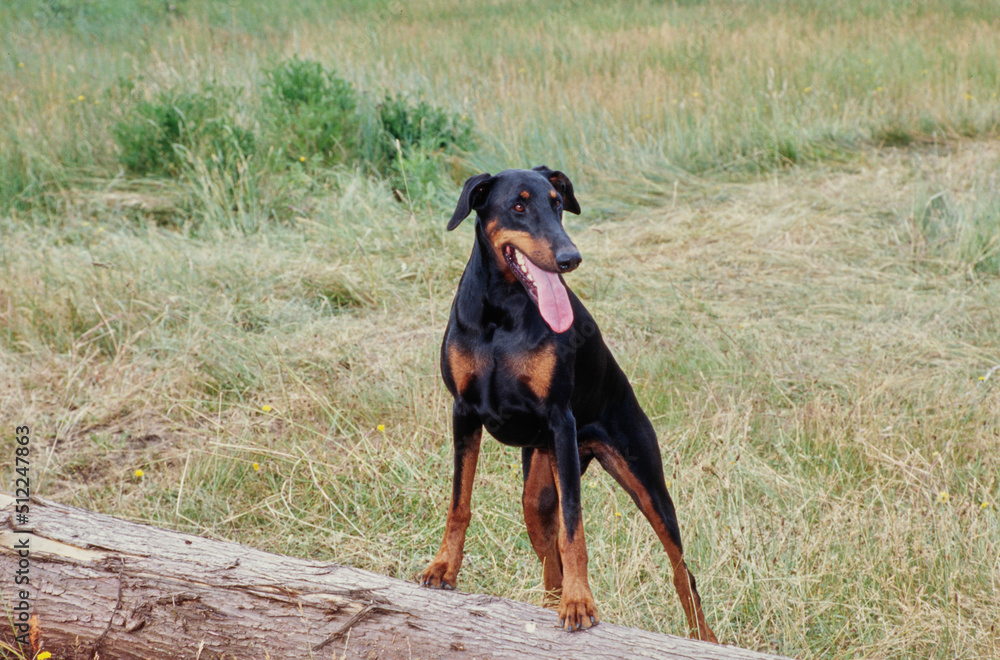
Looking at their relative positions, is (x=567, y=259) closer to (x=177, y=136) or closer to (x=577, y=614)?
(x=577, y=614)

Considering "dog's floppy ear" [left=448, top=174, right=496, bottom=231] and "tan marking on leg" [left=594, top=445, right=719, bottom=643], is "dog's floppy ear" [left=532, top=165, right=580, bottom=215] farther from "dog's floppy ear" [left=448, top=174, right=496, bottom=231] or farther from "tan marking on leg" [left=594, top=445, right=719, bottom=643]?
"tan marking on leg" [left=594, top=445, right=719, bottom=643]

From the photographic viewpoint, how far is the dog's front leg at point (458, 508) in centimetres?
221

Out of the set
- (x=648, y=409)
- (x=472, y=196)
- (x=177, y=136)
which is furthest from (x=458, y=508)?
(x=177, y=136)

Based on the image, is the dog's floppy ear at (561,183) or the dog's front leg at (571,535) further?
the dog's floppy ear at (561,183)

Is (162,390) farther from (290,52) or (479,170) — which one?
(290,52)

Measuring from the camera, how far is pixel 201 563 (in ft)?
6.97

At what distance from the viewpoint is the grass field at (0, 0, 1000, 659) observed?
2930 millimetres

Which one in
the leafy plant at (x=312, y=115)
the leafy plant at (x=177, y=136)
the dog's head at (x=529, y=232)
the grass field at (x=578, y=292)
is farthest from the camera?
the leafy plant at (x=312, y=115)

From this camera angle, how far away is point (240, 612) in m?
2.04

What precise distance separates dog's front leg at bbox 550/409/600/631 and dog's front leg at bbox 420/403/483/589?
24cm

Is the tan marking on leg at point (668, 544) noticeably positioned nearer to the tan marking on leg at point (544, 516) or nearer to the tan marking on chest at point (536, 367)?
the tan marking on leg at point (544, 516)

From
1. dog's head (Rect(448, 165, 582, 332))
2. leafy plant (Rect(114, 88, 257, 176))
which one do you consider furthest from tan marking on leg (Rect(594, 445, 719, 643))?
leafy plant (Rect(114, 88, 257, 176))

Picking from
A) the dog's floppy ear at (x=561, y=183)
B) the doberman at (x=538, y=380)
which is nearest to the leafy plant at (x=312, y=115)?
the dog's floppy ear at (x=561, y=183)

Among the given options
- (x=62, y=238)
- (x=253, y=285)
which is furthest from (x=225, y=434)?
(x=62, y=238)
